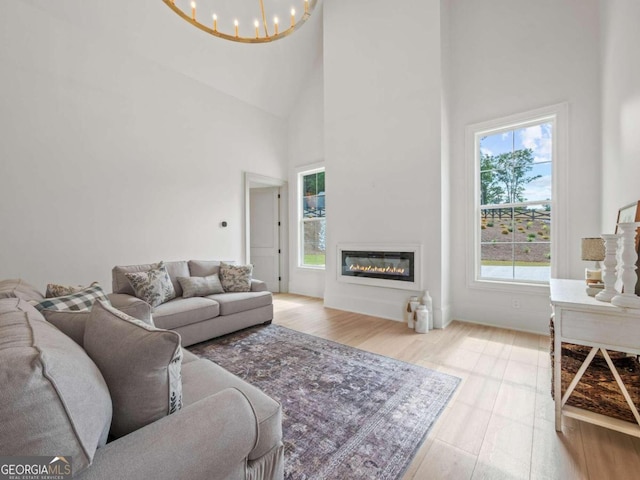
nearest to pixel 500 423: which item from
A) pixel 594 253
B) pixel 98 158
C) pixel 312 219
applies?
pixel 594 253

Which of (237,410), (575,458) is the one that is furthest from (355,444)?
(575,458)

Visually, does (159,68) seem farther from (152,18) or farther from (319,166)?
(319,166)

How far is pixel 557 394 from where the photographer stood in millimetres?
1665

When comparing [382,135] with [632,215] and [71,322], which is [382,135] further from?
[71,322]

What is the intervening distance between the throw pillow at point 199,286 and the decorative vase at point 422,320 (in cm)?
245

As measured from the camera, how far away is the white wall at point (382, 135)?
356 centimetres

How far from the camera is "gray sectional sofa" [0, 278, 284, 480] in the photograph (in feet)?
1.98

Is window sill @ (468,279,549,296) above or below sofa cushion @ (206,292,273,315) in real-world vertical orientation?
above

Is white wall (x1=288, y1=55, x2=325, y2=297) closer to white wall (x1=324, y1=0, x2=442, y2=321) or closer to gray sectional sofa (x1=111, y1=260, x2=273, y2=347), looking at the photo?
white wall (x1=324, y1=0, x2=442, y2=321)

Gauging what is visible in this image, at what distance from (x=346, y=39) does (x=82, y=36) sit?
11.2ft

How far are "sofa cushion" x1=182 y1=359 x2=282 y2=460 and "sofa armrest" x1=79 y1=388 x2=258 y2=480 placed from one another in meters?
0.11

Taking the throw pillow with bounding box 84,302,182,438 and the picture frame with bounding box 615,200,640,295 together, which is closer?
the throw pillow with bounding box 84,302,182,438

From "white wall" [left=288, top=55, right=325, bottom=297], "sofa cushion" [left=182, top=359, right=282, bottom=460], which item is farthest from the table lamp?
"white wall" [left=288, top=55, right=325, bottom=297]

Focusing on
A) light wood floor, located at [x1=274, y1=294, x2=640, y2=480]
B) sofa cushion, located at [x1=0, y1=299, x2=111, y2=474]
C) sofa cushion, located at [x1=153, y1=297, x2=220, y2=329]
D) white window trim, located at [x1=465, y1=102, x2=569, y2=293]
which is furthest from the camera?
white window trim, located at [x1=465, y1=102, x2=569, y2=293]
